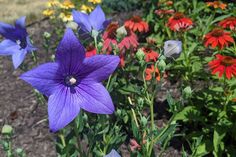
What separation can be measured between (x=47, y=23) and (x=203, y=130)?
12.1 feet

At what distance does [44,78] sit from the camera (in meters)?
1.32

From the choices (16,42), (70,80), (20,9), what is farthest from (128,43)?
(20,9)

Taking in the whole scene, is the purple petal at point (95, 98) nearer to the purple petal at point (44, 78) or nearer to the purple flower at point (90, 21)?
the purple petal at point (44, 78)

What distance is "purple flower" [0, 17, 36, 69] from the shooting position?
67.1 inches

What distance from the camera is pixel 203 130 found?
3.05 metres

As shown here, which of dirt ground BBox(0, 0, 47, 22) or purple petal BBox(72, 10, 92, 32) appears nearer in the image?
purple petal BBox(72, 10, 92, 32)

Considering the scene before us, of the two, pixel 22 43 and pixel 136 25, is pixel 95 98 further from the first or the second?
pixel 136 25

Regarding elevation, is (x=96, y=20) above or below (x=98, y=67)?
above

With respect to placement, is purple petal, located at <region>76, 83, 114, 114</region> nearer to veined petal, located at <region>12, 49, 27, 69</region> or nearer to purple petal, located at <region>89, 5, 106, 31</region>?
veined petal, located at <region>12, 49, 27, 69</region>

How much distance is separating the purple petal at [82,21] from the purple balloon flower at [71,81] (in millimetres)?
447

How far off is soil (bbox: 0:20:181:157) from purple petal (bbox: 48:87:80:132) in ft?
5.31

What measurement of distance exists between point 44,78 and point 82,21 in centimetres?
57

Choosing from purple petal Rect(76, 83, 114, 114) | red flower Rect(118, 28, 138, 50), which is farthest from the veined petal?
red flower Rect(118, 28, 138, 50)

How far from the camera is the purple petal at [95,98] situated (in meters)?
1.37
